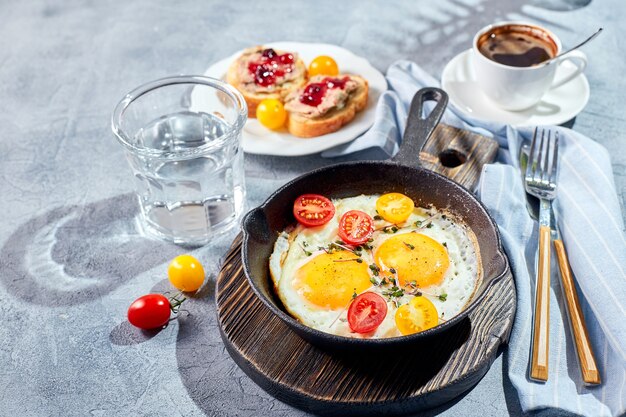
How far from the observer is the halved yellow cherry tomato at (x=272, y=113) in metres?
4.21

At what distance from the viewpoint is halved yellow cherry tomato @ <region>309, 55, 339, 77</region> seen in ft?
15.0

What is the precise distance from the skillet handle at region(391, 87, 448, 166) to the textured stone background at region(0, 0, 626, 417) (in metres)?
0.64

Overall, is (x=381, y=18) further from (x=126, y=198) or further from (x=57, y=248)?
(x=57, y=248)

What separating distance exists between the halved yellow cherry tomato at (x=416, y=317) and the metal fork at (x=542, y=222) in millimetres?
469

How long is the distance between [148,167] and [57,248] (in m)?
0.64

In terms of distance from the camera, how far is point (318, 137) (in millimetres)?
4203

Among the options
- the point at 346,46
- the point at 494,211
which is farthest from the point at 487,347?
the point at 346,46

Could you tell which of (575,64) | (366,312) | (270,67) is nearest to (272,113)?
(270,67)

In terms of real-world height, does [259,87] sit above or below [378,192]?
below

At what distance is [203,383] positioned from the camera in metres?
3.02

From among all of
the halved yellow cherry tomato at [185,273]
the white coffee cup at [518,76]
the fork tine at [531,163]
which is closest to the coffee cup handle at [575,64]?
the white coffee cup at [518,76]

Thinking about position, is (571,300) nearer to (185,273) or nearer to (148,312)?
(185,273)

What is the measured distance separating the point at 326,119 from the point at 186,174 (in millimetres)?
920

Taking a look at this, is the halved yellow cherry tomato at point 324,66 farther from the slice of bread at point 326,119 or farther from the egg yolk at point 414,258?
the egg yolk at point 414,258
